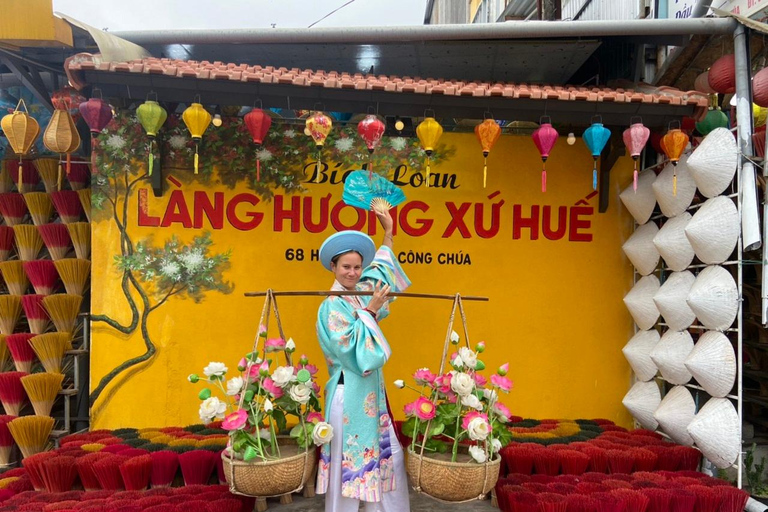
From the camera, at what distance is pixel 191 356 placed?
4523 mm

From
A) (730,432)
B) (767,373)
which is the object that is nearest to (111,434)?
(730,432)

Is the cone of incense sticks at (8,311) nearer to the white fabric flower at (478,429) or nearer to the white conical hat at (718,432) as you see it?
the white fabric flower at (478,429)

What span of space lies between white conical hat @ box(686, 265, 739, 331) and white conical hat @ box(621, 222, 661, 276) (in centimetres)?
62

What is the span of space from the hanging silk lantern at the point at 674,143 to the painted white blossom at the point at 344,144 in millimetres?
2265

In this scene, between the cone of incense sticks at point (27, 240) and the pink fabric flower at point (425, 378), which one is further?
the cone of incense sticks at point (27, 240)

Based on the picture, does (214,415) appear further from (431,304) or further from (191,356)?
(431,304)

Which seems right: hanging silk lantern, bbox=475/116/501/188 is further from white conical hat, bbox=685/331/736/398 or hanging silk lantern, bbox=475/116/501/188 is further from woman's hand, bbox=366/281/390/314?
white conical hat, bbox=685/331/736/398

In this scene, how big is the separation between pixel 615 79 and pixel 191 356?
4079 millimetres

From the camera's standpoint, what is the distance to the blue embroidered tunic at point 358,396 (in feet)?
9.91

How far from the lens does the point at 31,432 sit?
405cm

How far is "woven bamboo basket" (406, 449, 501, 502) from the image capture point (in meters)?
2.81

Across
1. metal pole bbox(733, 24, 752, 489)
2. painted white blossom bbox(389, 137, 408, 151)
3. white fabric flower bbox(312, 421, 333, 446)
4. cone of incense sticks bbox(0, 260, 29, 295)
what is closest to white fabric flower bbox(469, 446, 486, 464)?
white fabric flower bbox(312, 421, 333, 446)

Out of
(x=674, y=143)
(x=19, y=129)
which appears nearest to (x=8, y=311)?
(x=19, y=129)

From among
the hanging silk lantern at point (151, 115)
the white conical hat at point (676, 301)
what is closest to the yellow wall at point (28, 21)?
the hanging silk lantern at point (151, 115)
